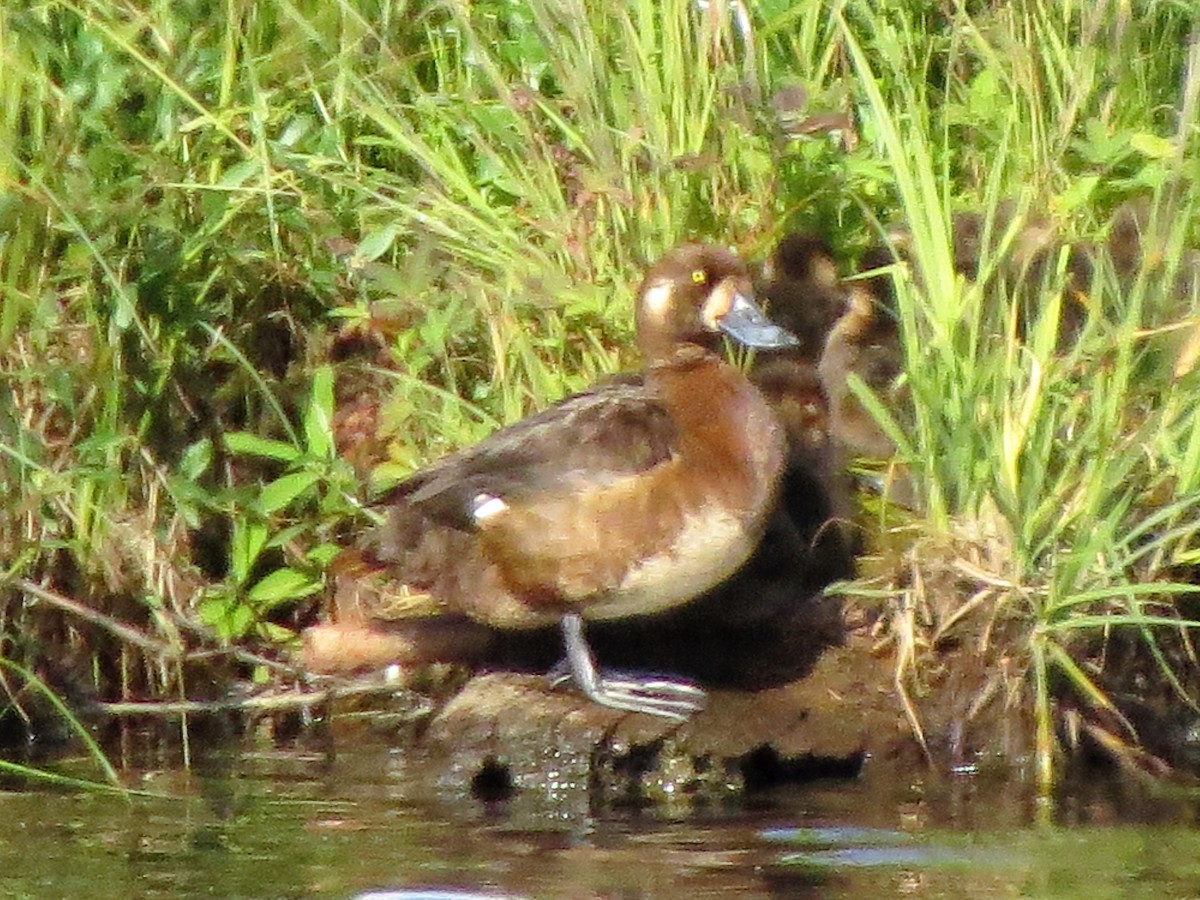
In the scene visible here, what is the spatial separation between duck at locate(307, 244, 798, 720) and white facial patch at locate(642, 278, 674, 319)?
0.59ft

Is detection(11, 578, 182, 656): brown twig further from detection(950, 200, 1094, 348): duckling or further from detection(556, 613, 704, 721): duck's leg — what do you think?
detection(950, 200, 1094, 348): duckling

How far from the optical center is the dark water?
4.65 m

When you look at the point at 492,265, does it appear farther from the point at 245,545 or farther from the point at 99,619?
the point at 99,619

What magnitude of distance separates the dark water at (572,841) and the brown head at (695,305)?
1.08 m

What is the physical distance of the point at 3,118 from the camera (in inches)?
244

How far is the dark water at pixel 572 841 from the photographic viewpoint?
4.65 metres

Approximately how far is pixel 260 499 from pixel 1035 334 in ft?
6.01

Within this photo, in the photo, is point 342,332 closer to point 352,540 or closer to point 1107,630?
point 352,540

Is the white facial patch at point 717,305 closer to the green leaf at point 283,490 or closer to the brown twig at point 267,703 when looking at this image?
the green leaf at point 283,490

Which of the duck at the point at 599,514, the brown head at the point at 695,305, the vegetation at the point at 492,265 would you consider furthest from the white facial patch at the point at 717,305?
the vegetation at the point at 492,265

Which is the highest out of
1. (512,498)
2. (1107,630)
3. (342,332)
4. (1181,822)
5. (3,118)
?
(3,118)

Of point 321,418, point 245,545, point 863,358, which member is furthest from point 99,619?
point 863,358

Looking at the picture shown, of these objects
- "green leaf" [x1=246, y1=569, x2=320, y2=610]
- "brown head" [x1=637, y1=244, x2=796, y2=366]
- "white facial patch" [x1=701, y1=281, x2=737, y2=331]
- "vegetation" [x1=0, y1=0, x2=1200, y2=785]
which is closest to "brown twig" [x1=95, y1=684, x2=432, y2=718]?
"vegetation" [x1=0, y1=0, x2=1200, y2=785]

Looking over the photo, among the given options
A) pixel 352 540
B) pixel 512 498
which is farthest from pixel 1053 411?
pixel 352 540
